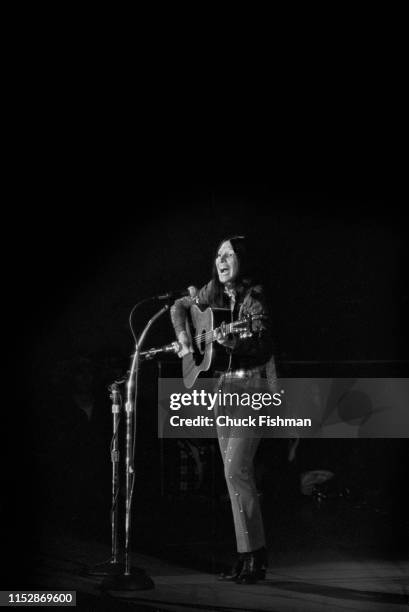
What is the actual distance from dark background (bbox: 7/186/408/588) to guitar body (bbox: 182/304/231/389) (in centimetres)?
16

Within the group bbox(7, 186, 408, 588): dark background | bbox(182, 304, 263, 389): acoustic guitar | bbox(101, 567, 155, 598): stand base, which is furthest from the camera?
bbox(7, 186, 408, 588): dark background

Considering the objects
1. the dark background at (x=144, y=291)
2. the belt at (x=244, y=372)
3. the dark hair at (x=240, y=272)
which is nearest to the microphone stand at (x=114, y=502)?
the dark background at (x=144, y=291)

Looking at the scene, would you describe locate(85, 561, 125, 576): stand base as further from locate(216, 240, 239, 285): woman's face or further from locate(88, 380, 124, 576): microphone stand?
locate(216, 240, 239, 285): woman's face

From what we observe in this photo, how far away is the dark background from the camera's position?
12.9 ft

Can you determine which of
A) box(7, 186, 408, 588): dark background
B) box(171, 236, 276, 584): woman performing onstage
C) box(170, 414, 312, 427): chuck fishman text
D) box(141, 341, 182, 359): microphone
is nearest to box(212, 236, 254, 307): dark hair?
box(171, 236, 276, 584): woman performing onstage

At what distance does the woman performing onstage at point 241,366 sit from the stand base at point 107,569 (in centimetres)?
50

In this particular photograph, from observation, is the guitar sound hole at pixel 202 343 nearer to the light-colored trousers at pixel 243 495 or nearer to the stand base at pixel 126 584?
the light-colored trousers at pixel 243 495

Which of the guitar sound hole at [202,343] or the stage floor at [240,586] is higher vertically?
the guitar sound hole at [202,343]

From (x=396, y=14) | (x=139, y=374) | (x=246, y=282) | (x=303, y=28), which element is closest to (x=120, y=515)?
(x=139, y=374)

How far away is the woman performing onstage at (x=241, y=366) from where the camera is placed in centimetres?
329

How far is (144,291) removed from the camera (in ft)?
12.9

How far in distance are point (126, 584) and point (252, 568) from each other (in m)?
0.57

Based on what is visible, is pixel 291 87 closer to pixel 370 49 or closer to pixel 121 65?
pixel 370 49

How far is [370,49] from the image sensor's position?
409 cm
